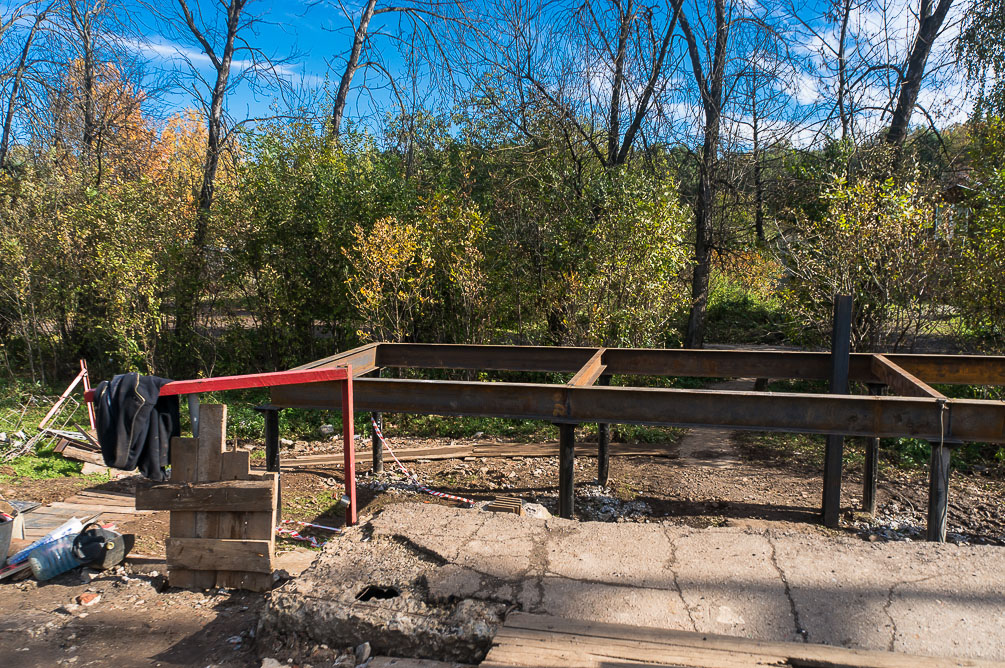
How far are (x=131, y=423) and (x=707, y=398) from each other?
425 centimetres

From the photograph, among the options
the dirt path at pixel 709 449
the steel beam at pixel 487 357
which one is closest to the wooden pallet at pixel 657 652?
the steel beam at pixel 487 357

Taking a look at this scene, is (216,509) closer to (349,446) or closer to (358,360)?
(349,446)

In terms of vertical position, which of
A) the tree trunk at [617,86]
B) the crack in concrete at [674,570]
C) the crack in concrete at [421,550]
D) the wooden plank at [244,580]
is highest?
the tree trunk at [617,86]

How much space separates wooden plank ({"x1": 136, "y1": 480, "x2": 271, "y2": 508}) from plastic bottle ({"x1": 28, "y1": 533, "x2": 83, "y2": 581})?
101 cm

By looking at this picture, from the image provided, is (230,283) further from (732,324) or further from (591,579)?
(732,324)

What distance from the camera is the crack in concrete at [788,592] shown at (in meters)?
3.23

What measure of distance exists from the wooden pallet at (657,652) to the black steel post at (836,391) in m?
3.27

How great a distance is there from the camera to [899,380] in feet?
19.2

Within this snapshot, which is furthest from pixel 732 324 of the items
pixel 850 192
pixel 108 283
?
pixel 108 283

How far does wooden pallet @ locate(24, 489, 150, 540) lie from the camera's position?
241 inches

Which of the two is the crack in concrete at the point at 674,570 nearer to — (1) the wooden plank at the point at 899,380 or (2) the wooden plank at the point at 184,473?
(1) the wooden plank at the point at 899,380

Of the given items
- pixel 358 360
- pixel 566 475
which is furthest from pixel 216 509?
pixel 358 360

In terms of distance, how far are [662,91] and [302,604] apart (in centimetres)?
1206

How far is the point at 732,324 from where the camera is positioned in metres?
17.6
